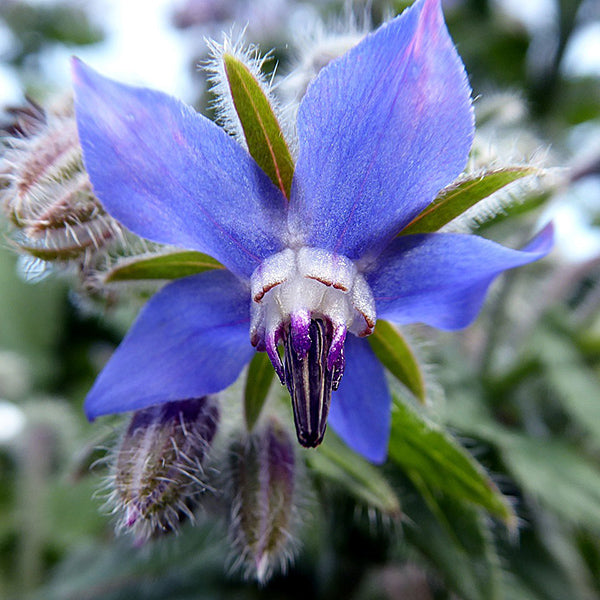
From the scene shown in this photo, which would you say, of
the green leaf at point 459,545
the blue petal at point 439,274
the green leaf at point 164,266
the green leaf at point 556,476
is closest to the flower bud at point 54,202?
the green leaf at point 164,266

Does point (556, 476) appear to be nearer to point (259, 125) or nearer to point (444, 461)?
point (444, 461)

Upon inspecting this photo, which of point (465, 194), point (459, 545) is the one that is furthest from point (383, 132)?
point (459, 545)

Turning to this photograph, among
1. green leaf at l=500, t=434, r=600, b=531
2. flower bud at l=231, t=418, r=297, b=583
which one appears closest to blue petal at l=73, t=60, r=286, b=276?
flower bud at l=231, t=418, r=297, b=583

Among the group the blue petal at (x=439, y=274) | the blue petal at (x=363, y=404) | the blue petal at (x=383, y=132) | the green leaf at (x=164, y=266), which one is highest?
the blue petal at (x=383, y=132)

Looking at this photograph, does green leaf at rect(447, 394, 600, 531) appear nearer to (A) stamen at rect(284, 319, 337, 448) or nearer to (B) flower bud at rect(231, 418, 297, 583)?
(B) flower bud at rect(231, 418, 297, 583)

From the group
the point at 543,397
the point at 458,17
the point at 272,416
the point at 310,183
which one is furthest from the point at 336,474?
the point at 458,17

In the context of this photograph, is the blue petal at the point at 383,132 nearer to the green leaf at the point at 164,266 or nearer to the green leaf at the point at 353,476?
the green leaf at the point at 164,266
